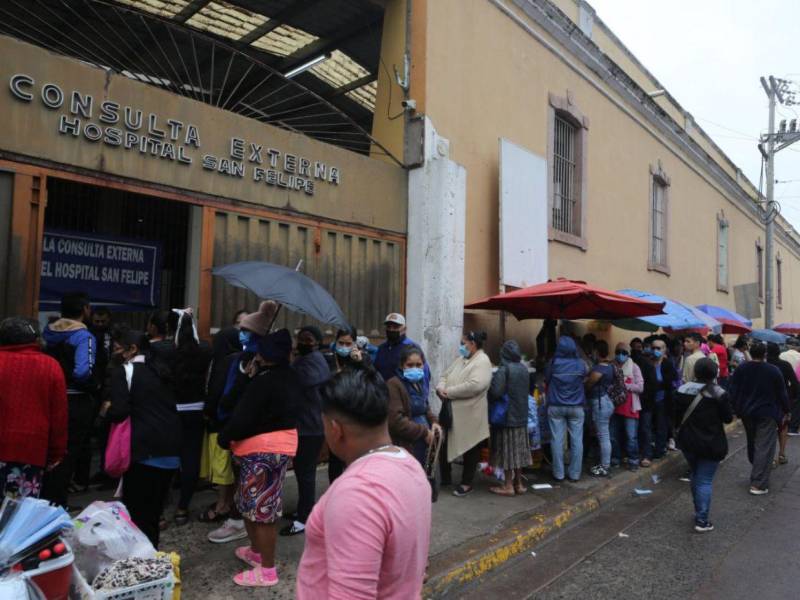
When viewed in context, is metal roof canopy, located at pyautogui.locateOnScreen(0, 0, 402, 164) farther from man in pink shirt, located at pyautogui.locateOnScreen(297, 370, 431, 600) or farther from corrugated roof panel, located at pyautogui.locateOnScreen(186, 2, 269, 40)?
man in pink shirt, located at pyautogui.locateOnScreen(297, 370, 431, 600)

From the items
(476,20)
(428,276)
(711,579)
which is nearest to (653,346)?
(428,276)

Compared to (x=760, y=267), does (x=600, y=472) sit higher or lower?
lower

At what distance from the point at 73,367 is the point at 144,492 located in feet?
4.52

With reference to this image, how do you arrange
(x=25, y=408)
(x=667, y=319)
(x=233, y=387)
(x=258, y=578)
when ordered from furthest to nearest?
(x=667, y=319) → (x=233, y=387) → (x=258, y=578) → (x=25, y=408)

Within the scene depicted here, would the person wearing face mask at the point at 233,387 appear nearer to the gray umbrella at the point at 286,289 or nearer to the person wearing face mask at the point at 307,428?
the gray umbrella at the point at 286,289

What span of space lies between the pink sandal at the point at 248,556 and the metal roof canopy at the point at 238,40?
5.22 meters

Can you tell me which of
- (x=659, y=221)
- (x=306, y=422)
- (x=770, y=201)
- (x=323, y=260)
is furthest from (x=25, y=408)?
(x=770, y=201)

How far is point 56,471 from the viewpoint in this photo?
4.37m

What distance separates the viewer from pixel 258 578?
3.90m

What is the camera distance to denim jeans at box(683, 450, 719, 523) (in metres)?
5.70

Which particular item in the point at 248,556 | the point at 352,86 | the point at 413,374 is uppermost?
the point at 352,86

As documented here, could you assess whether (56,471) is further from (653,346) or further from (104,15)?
(653,346)

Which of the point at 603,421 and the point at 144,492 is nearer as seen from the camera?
the point at 144,492

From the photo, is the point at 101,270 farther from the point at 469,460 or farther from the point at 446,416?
the point at 469,460
